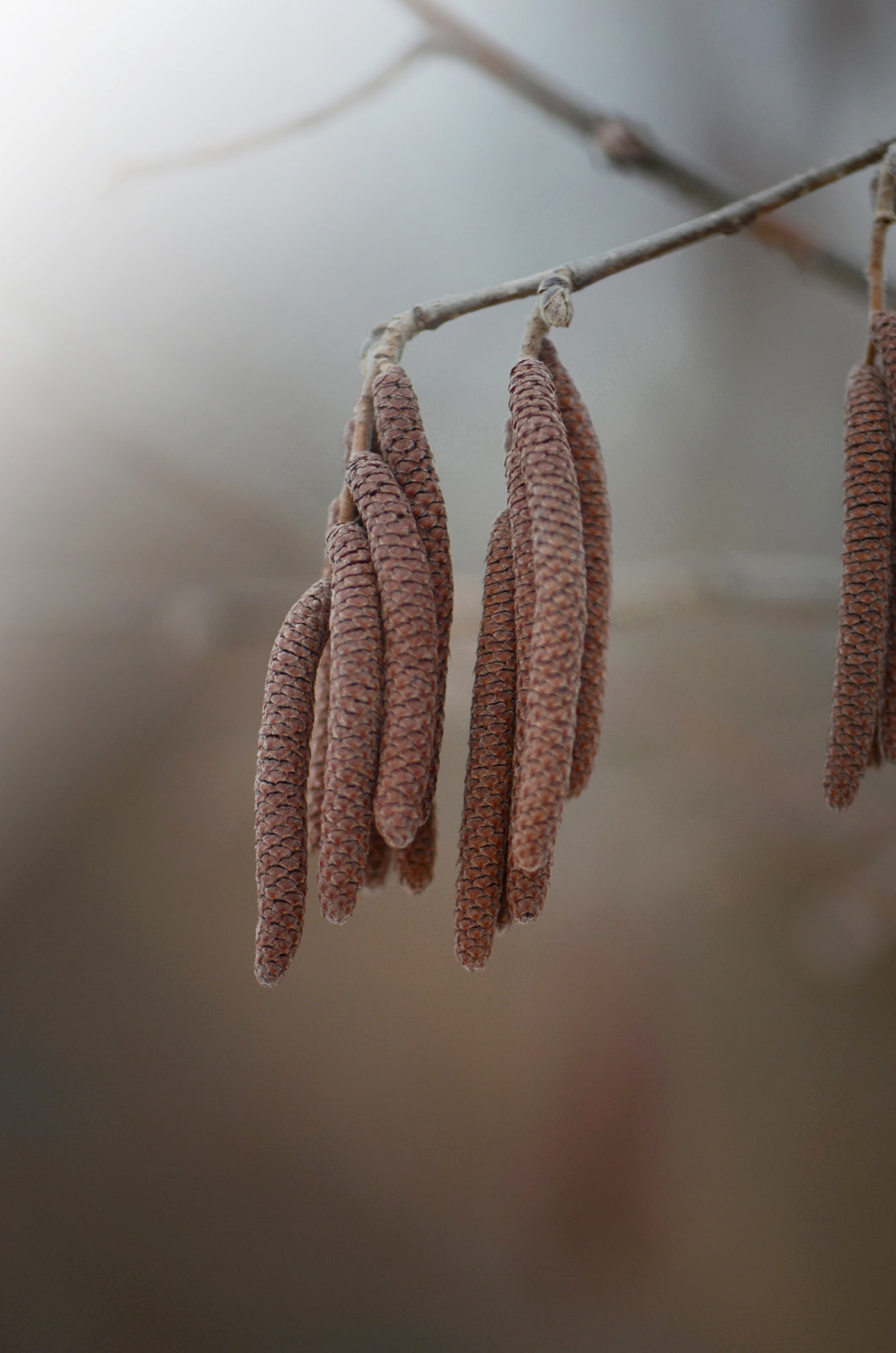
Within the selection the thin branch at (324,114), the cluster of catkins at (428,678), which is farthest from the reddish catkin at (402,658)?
the thin branch at (324,114)

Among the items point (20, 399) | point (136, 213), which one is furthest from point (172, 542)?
point (136, 213)

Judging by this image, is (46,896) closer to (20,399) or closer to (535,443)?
(20,399)

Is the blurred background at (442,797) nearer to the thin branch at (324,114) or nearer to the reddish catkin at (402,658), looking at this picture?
the thin branch at (324,114)

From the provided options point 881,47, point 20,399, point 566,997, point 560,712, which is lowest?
point 566,997

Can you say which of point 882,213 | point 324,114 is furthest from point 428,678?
point 324,114

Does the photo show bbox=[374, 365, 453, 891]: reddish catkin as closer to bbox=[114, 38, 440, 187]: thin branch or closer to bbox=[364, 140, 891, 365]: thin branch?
bbox=[364, 140, 891, 365]: thin branch

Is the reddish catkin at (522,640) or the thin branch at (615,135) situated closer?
the reddish catkin at (522,640)

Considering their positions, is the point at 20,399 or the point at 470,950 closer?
the point at 470,950
